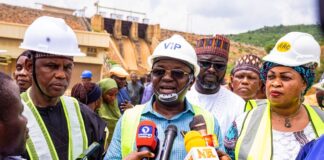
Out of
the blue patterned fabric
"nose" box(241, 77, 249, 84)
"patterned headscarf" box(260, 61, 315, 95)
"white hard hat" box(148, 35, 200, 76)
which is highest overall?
"white hard hat" box(148, 35, 200, 76)

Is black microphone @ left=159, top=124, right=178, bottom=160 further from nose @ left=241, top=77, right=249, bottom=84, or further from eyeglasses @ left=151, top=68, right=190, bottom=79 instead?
nose @ left=241, top=77, right=249, bottom=84

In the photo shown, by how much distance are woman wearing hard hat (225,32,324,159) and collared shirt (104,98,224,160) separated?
0.61ft

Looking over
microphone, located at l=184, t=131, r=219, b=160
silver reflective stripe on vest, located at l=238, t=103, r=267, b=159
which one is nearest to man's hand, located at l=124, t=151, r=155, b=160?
microphone, located at l=184, t=131, r=219, b=160

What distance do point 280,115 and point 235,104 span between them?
0.99 m

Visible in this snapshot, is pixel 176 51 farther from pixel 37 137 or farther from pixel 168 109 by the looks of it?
pixel 37 137

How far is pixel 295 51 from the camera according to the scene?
3201 millimetres

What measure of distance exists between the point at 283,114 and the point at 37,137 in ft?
5.46

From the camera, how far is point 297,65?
3160mm

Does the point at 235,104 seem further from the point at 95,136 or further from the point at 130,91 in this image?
the point at 130,91

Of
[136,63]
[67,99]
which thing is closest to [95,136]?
[67,99]

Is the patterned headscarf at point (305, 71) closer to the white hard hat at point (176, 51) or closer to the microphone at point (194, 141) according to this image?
the white hard hat at point (176, 51)

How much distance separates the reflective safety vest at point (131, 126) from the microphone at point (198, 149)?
0.67 metres

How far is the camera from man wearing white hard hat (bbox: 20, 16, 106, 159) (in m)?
3.00

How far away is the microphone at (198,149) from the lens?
2.10 metres
